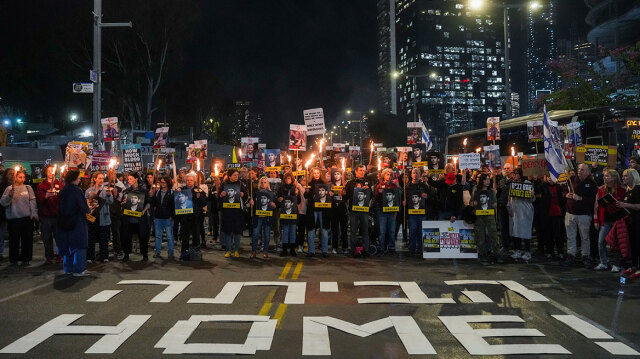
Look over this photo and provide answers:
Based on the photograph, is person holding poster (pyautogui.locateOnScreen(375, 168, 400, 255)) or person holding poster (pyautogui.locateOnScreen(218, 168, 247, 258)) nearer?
person holding poster (pyautogui.locateOnScreen(218, 168, 247, 258))

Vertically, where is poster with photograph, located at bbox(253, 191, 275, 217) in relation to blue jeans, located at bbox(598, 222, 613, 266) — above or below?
above

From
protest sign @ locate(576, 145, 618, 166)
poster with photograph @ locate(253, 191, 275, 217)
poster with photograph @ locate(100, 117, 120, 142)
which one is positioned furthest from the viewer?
poster with photograph @ locate(100, 117, 120, 142)

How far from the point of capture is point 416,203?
493 inches

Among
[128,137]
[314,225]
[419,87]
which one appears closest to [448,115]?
[419,87]

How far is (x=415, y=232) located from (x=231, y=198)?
14.1ft

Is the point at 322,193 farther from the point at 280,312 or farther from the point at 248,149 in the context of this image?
the point at 248,149

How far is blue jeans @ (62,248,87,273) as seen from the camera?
1016cm

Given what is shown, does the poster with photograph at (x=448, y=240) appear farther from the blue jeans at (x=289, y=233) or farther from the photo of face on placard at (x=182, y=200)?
the photo of face on placard at (x=182, y=200)

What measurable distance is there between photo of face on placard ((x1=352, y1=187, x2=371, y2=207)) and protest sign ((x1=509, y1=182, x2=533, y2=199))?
317 cm

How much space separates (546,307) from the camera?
7672 millimetres

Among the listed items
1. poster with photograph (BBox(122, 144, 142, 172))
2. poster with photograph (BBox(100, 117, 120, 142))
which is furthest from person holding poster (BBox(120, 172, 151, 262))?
poster with photograph (BBox(100, 117, 120, 142))

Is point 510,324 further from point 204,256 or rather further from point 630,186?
point 204,256

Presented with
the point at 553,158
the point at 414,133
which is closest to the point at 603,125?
the point at 414,133

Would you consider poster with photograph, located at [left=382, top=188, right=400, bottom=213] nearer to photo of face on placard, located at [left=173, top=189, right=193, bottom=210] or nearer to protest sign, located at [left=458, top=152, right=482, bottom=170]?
protest sign, located at [left=458, top=152, right=482, bottom=170]
